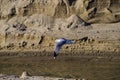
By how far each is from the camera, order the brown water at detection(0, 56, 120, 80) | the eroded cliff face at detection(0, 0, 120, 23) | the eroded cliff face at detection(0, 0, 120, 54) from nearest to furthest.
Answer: the brown water at detection(0, 56, 120, 80) → the eroded cliff face at detection(0, 0, 120, 54) → the eroded cliff face at detection(0, 0, 120, 23)

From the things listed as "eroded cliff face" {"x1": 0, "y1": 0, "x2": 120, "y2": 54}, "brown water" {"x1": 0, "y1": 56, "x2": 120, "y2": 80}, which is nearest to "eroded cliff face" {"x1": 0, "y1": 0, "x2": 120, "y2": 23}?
"eroded cliff face" {"x1": 0, "y1": 0, "x2": 120, "y2": 54}

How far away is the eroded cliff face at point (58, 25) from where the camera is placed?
3378 cm

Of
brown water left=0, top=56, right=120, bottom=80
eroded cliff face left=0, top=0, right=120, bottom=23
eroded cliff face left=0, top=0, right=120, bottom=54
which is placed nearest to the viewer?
brown water left=0, top=56, right=120, bottom=80

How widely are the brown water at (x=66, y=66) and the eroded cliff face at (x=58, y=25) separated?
2.26 meters

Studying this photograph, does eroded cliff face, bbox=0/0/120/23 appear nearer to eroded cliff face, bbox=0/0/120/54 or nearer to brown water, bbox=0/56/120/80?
eroded cliff face, bbox=0/0/120/54

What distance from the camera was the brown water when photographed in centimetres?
2345

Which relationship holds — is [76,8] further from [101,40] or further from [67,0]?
[101,40]

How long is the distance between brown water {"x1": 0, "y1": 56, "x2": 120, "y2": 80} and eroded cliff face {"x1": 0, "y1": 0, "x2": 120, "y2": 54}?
7.42 ft

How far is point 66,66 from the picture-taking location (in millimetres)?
27656

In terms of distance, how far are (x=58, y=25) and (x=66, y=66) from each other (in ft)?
31.8

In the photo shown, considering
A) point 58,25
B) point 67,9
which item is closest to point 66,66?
point 58,25

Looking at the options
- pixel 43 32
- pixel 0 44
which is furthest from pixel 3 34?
pixel 43 32

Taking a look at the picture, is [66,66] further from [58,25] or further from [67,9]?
[67,9]

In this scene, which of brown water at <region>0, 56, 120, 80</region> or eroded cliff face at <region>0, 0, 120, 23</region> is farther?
eroded cliff face at <region>0, 0, 120, 23</region>
